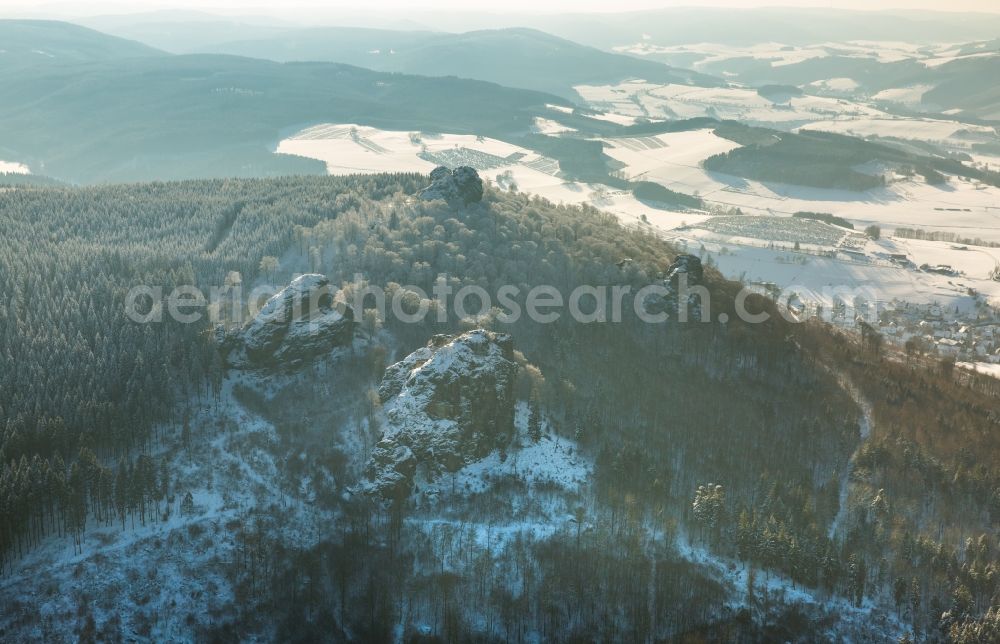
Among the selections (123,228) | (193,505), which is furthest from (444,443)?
(123,228)

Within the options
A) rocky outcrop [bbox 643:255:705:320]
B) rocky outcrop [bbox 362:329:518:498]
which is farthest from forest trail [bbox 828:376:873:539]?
rocky outcrop [bbox 362:329:518:498]

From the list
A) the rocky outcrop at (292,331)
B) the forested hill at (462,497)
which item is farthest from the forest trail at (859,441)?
the rocky outcrop at (292,331)

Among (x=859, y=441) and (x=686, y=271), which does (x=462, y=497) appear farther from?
(x=686, y=271)

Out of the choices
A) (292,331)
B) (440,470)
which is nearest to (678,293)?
(440,470)

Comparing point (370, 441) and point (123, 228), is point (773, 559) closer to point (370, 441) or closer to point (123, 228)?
point (370, 441)

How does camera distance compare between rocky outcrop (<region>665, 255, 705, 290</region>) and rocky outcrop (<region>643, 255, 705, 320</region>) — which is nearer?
rocky outcrop (<region>643, 255, 705, 320</region>)

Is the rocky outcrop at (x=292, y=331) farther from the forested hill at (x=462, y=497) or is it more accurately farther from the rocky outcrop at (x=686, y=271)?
the rocky outcrop at (x=686, y=271)

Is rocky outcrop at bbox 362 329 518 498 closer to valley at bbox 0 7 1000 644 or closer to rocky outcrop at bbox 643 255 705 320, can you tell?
valley at bbox 0 7 1000 644
